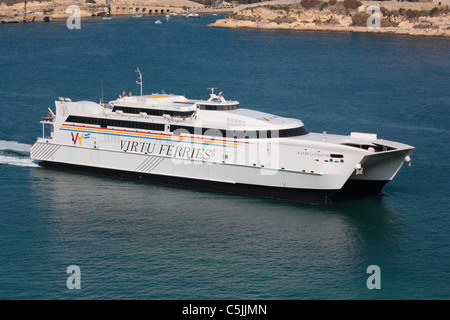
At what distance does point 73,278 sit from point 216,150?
1344 cm

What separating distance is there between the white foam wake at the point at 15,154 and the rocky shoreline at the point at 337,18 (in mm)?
92359

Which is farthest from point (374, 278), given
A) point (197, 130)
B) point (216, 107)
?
point (216, 107)

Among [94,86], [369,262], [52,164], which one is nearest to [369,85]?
[94,86]

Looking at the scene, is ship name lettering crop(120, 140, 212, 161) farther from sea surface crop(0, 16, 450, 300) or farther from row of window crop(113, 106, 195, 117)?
sea surface crop(0, 16, 450, 300)

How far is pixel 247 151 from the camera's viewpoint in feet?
124

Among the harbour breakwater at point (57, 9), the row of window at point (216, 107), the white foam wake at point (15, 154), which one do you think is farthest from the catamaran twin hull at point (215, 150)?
the harbour breakwater at point (57, 9)

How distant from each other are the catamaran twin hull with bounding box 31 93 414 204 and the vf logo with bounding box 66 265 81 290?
1234 cm

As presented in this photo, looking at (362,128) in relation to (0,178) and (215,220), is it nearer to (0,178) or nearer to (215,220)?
(215,220)

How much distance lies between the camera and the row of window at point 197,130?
3803 centimetres

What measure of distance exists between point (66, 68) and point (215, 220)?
166 ft

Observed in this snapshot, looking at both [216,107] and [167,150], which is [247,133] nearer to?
[216,107]

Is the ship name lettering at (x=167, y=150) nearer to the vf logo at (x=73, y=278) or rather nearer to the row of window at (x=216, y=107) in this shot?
the row of window at (x=216, y=107)

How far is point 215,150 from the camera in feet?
127

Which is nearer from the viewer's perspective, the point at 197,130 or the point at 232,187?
the point at 232,187
